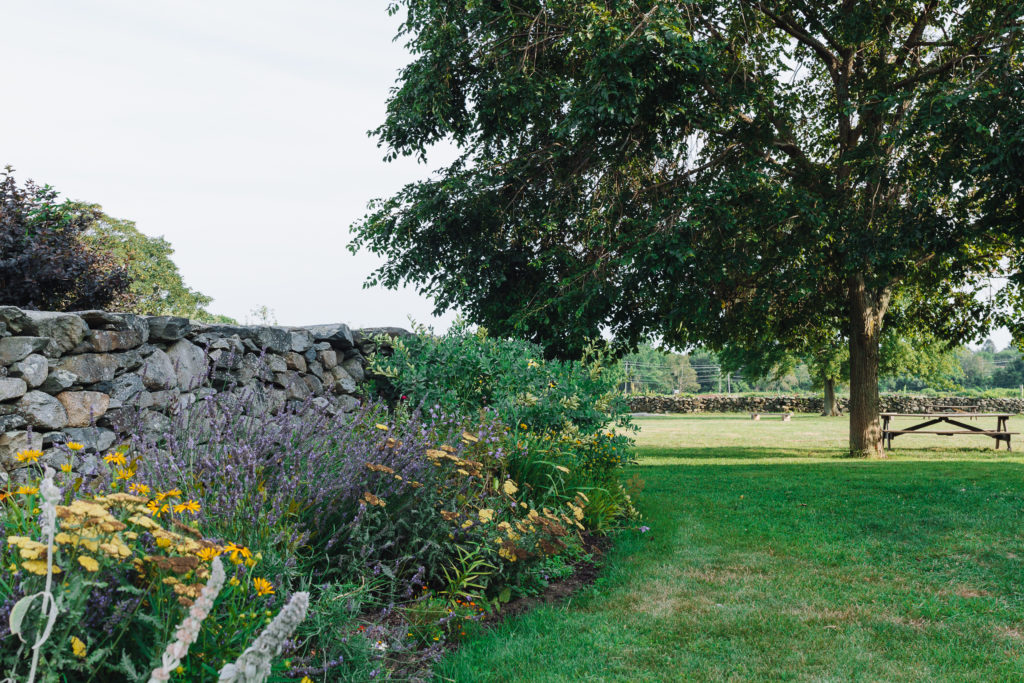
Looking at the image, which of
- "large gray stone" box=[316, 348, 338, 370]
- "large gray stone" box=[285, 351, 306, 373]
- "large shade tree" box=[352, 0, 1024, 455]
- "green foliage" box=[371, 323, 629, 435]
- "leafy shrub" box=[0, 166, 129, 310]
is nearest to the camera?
"green foliage" box=[371, 323, 629, 435]

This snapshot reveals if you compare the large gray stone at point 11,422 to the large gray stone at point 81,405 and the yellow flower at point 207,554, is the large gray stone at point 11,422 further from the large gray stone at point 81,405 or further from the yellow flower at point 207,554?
the yellow flower at point 207,554

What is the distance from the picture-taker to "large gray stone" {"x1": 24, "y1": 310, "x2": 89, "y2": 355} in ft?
15.5

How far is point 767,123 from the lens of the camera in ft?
41.2

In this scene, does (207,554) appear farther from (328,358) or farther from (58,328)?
(328,358)

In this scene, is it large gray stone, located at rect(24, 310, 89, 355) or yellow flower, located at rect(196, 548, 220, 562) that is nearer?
yellow flower, located at rect(196, 548, 220, 562)

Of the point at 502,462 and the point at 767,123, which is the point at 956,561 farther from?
the point at 767,123

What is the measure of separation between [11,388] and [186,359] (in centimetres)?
132

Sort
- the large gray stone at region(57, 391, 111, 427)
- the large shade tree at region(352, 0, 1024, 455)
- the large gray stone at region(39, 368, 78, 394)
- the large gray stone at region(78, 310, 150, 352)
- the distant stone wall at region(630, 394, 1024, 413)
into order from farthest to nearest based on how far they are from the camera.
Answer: the distant stone wall at region(630, 394, 1024, 413), the large shade tree at region(352, 0, 1024, 455), the large gray stone at region(78, 310, 150, 352), the large gray stone at region(57, 391, 111, 427), the large gray stone at region(39, 368, 78, 394)

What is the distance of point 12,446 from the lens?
4414mm

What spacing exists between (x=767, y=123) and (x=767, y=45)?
71.2 inches

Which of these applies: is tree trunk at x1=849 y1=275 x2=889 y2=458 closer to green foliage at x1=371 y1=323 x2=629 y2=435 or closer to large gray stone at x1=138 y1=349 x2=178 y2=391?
green foliage at x1=371 y1=323 x2=629 y2=435

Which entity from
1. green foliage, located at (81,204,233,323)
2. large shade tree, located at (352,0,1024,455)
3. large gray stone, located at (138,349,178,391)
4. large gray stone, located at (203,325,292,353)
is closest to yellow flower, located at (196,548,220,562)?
large gray stone, located at (138,349,178,391)

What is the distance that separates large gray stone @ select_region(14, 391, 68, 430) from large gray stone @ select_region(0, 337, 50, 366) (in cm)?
26

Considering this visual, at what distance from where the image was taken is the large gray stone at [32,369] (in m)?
4.51
